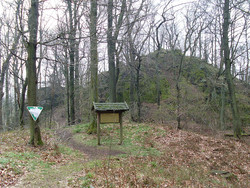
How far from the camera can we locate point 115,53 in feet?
52.1

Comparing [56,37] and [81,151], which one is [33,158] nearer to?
[81,151]

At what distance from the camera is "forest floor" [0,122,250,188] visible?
5.25m

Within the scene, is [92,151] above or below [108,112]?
below

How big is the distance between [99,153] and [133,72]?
381 inches

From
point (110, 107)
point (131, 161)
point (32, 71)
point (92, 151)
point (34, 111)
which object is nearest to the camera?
point (131, 161)

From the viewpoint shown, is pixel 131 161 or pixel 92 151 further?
pixel 92 151

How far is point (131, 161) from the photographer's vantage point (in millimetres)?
7527

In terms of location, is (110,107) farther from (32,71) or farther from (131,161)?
(32,71)

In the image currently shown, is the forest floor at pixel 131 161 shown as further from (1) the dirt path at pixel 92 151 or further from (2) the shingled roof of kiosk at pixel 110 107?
(2) the shingled roof of kiosk at pixel 110 107

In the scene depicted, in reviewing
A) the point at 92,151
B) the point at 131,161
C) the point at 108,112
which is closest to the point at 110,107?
the point at 108,112

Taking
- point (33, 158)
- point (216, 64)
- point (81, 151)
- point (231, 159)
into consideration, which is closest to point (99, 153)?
point (81, 151)

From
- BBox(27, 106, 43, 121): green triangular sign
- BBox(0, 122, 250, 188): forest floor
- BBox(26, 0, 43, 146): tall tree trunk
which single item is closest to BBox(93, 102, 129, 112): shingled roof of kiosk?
BBox(0, 122, 250, 188): forest floor

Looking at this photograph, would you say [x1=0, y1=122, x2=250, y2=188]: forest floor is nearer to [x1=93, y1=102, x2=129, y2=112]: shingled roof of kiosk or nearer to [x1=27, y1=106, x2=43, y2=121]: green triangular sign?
[x1=27, y1=106, x2=43, y2=121]: green triangular sign

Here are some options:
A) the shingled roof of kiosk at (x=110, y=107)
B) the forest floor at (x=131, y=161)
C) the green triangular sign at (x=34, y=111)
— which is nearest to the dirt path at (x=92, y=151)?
the forest floor at (x=131, y=161)
